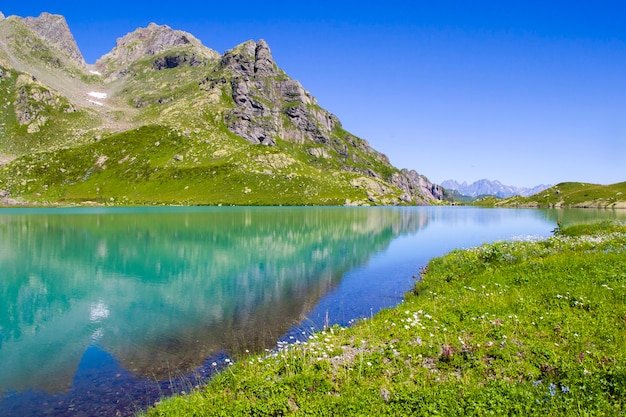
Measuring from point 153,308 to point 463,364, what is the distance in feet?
72.6

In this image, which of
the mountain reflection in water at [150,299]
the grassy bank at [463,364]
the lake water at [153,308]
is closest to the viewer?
the grassy bank at [463,364]

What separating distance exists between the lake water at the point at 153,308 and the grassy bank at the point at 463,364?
4384mm

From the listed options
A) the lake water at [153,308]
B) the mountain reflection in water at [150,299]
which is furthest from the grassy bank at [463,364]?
the mountain reflection in water at [150,299]

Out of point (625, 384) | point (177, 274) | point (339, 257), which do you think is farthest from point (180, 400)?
point (339, 257)

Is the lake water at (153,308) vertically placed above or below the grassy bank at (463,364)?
below

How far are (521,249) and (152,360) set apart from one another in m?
32.0

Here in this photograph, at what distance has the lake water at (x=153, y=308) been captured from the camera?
623 inches

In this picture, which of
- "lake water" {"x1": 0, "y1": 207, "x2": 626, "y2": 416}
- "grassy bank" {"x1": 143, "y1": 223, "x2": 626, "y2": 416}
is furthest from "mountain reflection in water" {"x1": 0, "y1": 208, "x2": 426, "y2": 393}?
"grassy bank" {"x1": 143, "y1": 223, "x2": 626, "y2": 416}

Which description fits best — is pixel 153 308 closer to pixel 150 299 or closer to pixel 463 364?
pixel 150 299

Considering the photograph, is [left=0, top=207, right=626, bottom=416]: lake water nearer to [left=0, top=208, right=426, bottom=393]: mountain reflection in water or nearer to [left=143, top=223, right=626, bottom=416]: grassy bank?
[left=0, top=208, right=426, bottom=393]: mountain reflection in water

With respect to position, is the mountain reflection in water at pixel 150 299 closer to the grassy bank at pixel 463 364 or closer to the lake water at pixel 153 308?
the lake water at pixel 153 308

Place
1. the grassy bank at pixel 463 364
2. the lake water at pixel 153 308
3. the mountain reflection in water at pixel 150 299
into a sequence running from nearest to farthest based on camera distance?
the grassy bank at pixel 463 364, the lake water at pixel 153 308, the mountain reflection in water at pixel 150 299

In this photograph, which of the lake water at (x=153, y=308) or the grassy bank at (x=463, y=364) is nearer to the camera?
the grassy bank at (x=463, y=364)

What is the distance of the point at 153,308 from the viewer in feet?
86.9
